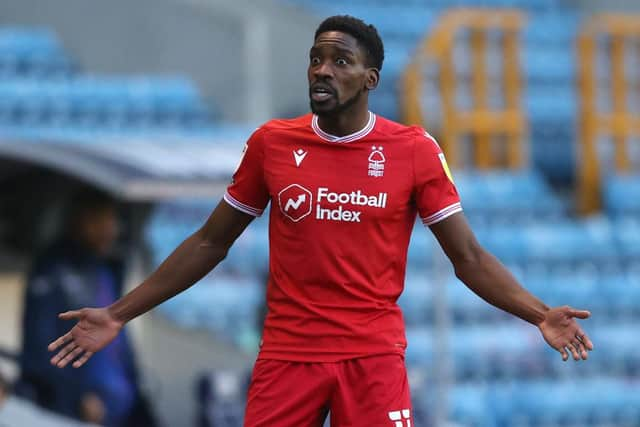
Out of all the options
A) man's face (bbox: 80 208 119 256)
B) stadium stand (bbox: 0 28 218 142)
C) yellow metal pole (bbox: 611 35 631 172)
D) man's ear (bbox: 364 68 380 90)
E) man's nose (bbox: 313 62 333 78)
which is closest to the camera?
man's nose (bbox: 313 62 333 78)

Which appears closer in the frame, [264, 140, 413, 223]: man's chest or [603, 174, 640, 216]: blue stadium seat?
[264, 140, 413, 223]: man's chest

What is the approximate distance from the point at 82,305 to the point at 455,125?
6814 mm

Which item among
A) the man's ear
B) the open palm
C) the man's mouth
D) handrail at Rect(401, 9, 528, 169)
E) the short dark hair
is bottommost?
the open palm

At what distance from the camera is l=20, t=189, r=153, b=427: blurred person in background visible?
655cm

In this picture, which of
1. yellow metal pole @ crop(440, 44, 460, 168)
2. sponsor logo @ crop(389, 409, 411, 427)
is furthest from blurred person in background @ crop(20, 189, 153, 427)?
yellow metal pole @ crop(440, 44, 460, 168)

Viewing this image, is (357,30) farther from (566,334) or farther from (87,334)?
(87,334)

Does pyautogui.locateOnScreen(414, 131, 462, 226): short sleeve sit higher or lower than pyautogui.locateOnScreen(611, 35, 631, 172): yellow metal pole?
lower

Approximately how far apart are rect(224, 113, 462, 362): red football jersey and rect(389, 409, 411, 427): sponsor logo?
180 millimetres

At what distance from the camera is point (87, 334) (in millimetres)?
4223

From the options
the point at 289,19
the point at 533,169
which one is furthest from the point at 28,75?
the point at 533,169

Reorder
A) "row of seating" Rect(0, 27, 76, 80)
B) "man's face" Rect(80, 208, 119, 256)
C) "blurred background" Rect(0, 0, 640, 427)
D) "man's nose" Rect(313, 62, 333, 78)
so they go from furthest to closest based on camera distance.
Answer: "row of seating" Rect(0, 27, 76, 80)
"blurred background" Rect(0, 0, 640, 427)
"man's face" Rect(80, 208, 119, 256)
"man's nose" Rect(313, 62, 333, 78)

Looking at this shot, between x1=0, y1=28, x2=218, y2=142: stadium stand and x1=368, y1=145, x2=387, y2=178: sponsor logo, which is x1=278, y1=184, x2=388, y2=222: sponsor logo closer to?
x1=368, y1=145, x2=387, y2=178: sponsor logo

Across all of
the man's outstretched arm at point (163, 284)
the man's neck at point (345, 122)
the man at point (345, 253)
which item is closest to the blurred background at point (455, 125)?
the man's outstretched arm at point (163, 284)

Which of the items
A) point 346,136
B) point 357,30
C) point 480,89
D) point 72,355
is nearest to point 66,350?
point 72,355
